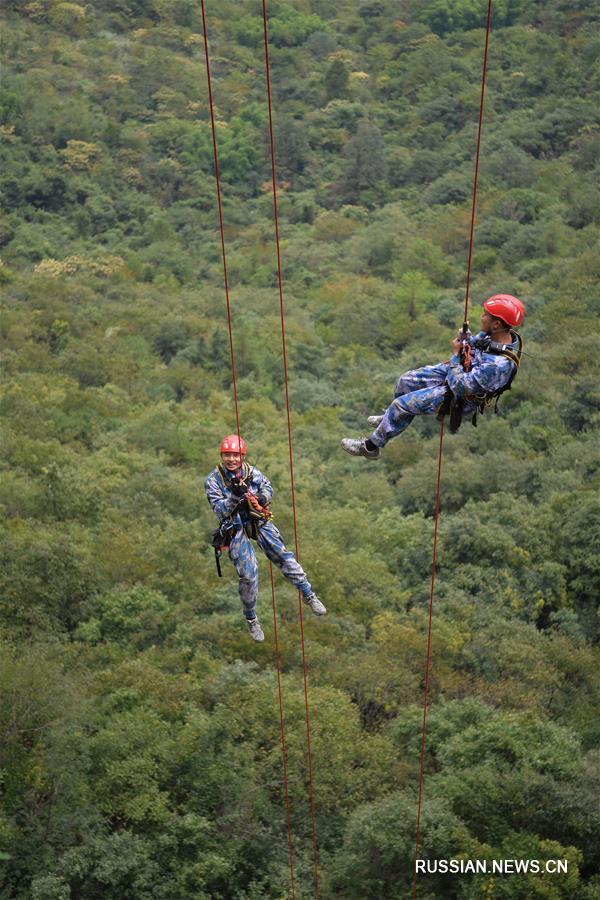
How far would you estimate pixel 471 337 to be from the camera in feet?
29.2

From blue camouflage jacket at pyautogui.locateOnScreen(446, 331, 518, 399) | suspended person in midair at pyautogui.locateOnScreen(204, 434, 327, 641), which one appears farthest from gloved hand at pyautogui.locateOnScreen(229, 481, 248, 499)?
blue camouflage jacket at pyautogui.locateOnScreen(446, 331, 518, 399)

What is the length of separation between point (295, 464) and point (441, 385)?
86.0 feet

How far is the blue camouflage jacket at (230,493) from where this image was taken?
9.56 m

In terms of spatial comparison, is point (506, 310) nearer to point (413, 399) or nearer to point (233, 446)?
point (413, 399)

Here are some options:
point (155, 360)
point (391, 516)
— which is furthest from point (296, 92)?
point (391, 516)

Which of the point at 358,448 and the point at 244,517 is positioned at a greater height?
the point at 358,448

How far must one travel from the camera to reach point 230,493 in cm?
957

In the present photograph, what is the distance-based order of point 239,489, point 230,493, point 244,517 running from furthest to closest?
point 244,517 < point 230,493 < point 239,489

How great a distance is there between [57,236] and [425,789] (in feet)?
131

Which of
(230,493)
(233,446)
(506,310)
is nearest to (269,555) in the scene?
(230,493)

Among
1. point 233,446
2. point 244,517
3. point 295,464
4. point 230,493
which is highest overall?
point 233,446

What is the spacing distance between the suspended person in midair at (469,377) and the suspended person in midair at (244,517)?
1.03m

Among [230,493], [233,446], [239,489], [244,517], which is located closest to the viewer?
[233,446]

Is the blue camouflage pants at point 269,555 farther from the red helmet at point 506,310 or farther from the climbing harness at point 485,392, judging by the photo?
the red helmet at point 506,310
